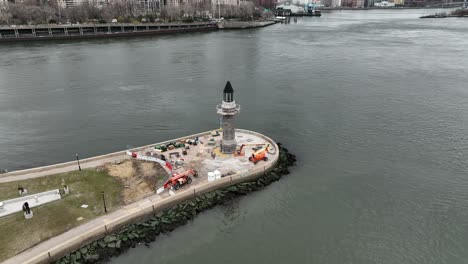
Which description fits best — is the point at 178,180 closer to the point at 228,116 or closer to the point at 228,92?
the point at 228,116

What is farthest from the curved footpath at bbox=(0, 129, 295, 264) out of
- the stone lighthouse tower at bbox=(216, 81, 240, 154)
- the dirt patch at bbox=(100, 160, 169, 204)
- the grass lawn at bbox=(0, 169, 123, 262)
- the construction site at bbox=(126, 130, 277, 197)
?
the stone lighthouse tower at bbox=(216, 81, 240, 154)

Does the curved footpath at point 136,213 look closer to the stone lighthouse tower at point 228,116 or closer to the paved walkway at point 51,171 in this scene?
the paved walkway at point 51,171

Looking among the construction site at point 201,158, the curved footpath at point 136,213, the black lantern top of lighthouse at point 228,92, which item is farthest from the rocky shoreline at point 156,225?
the black lantern top of lighthouse at point 228,92

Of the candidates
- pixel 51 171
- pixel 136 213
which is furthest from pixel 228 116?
pixel 51 171

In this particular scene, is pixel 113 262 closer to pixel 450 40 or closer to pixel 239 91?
pixel 239 91

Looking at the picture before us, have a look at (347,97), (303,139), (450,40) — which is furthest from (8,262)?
(450,40)

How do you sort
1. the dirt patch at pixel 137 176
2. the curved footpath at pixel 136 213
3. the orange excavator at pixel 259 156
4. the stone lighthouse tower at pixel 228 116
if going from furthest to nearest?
1. the orange excavator at pixel 259 156
2. the stone lighthouse tower at pixel 228 116
3. the dirt patch at pixel 137 176
4. the curved footpath at pixel 136 213
